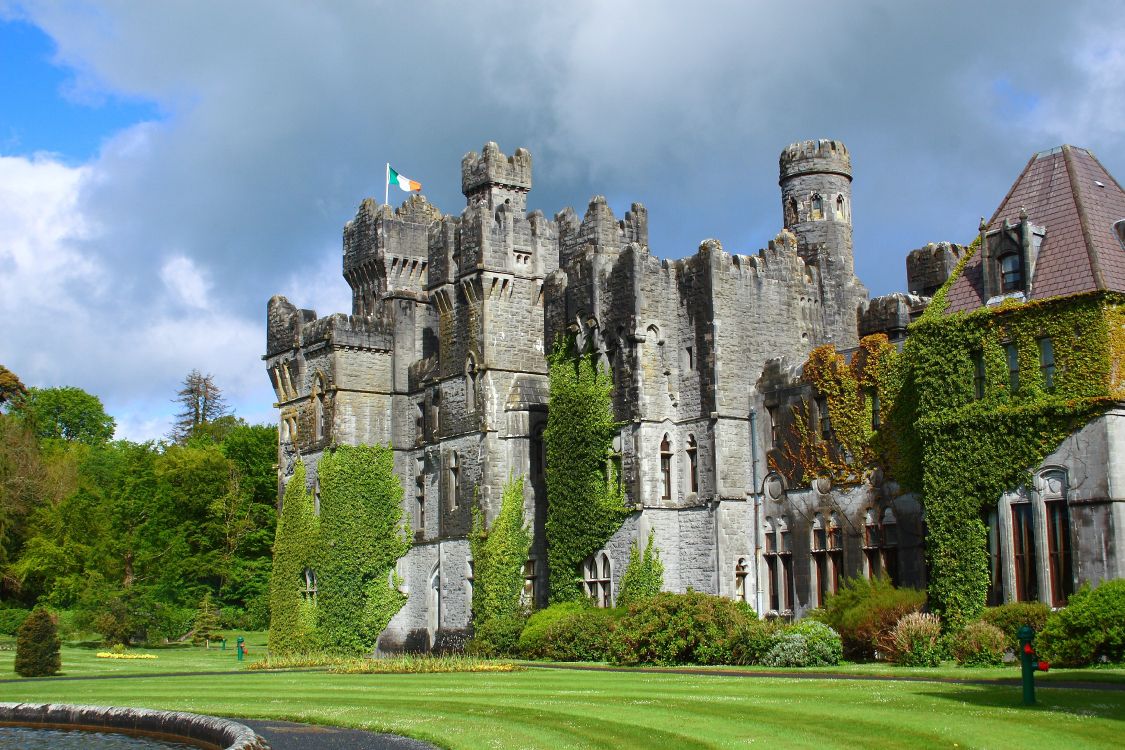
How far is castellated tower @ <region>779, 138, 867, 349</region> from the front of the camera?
4491 cm

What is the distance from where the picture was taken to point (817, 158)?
47.2 m

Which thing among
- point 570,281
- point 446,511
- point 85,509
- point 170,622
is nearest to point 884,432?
point 570,281

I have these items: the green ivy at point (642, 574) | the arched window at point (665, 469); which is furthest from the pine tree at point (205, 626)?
the arched window at point (665, 469)

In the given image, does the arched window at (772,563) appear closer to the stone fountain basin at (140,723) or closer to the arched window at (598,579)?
the arched window at (598,579)

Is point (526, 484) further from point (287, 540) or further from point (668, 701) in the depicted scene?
point (668, 701)

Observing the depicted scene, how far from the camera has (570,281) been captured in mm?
43688

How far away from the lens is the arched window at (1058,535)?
93.1 ft

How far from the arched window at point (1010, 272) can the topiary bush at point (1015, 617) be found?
24.2ft

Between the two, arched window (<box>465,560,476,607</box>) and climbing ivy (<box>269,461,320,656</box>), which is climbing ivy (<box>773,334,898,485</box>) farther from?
climbing ivy (<box>269,461,320,656</box>)

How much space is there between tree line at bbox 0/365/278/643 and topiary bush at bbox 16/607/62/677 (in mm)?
26729

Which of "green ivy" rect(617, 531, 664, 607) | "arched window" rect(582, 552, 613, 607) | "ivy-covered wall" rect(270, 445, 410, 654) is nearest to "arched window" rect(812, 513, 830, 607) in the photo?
"green ivy" rect(617, 531, 664, 607)

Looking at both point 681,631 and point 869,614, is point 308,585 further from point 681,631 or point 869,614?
point 869,614

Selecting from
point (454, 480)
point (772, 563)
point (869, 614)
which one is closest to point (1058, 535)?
point (869, 614)

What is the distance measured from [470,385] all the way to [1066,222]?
2159cm
